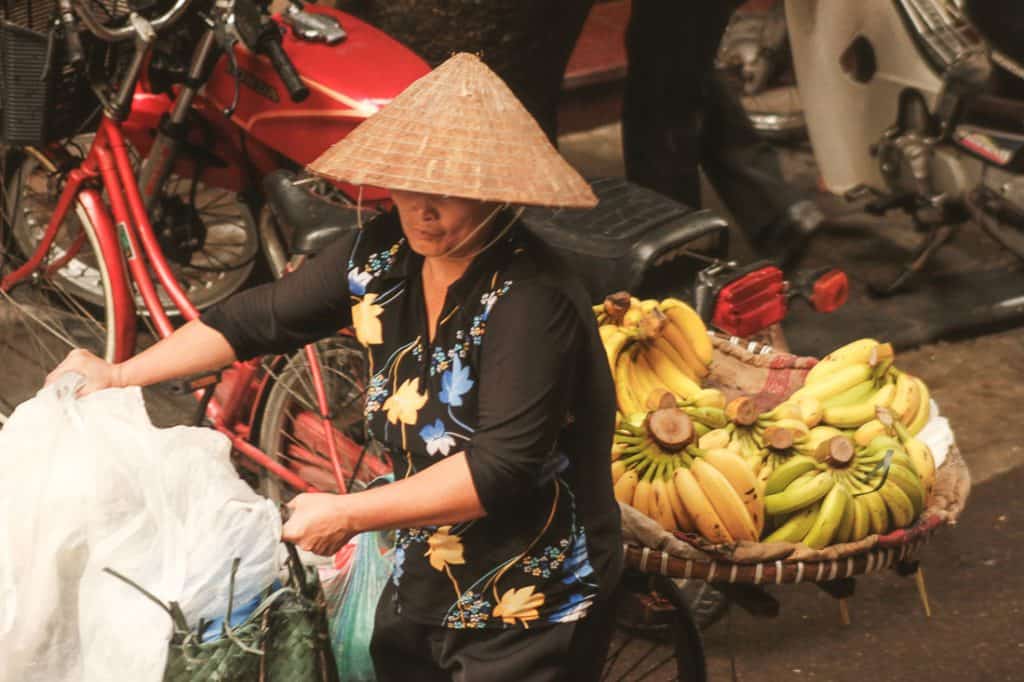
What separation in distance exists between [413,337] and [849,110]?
406cm

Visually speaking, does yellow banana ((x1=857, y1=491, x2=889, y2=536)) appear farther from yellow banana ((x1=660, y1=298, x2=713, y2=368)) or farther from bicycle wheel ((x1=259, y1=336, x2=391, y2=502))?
bicycle wheel ((x1=259, y1=336, x2=391, y2=502))

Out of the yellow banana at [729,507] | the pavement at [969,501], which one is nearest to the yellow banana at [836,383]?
the yellow banana at [729,507]

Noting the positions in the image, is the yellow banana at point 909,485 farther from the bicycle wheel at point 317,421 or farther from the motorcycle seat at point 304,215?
the motorcycle seat at point 304,215

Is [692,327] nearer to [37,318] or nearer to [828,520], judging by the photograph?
[828,520]

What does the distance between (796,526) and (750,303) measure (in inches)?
34.0

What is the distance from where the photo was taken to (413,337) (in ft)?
7.24

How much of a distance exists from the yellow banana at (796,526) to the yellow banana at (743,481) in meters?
0.06

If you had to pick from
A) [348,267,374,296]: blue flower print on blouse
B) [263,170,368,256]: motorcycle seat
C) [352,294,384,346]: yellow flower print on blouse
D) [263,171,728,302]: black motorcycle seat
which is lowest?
[263,171,728,302]: black motorcycle seat

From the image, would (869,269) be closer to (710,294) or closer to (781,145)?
(781,145)

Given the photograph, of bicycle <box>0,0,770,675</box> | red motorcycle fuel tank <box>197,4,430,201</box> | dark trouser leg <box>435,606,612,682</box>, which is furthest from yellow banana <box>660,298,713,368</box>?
dark trouser leg <box>435,606,612,682</box>

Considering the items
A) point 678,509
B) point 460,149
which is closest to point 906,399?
point 678,509

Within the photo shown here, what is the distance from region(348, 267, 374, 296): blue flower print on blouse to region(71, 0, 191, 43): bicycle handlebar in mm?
1529

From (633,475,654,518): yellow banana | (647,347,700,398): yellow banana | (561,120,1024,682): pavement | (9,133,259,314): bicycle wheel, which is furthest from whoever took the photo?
(9,133,259,314): bicycle wheel

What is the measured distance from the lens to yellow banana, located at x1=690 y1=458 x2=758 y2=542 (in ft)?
9.34
